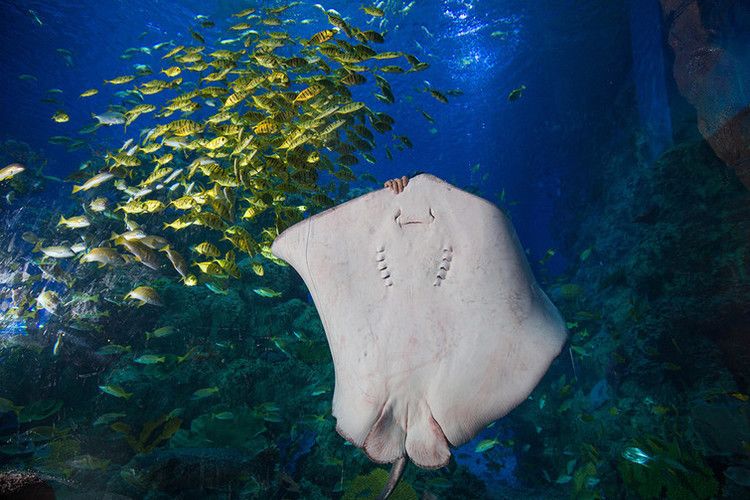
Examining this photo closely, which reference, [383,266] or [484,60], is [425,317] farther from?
[484,60]

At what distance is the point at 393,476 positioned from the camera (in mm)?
1921

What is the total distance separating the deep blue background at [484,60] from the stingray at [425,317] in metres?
12.6

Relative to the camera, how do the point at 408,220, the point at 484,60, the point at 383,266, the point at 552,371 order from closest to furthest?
the point at 408,220 < the point at 383,266 < the point at 552,371 < the point at 484,60

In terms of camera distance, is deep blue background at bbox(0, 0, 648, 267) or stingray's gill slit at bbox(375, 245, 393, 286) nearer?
stingray's gill slit at bbox(375, 245, 393, 286)

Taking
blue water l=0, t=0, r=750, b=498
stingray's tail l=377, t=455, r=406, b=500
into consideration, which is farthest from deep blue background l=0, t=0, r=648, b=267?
stingray's tail l=377, t=455, r=406, b=500

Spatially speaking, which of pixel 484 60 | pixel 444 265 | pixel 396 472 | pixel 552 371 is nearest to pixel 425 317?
pixel 444 265

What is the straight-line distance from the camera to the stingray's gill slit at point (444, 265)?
6.37ft

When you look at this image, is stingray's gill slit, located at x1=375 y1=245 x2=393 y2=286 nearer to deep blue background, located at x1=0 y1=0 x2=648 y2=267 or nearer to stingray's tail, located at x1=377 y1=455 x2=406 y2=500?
stingray's tail, located at x1=377 y1=455 x2=406 y2=500

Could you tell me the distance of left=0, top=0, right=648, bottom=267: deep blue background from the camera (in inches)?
600

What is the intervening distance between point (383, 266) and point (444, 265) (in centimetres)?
35

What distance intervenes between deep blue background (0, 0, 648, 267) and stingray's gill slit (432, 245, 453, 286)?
1261 cm

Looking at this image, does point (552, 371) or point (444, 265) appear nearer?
point (444, 265)

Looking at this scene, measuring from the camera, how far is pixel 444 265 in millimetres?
1956

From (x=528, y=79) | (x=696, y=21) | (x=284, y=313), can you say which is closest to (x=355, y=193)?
(x=284, y=313)
